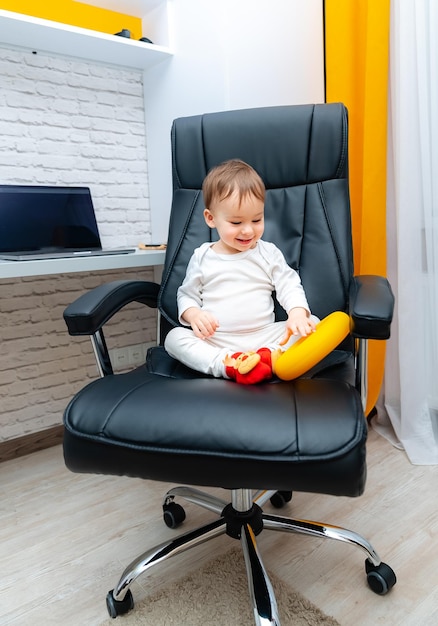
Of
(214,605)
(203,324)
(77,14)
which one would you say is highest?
(77,14)

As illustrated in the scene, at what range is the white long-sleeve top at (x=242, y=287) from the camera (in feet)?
3.78

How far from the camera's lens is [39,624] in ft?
3.40

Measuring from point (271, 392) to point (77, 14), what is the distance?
64.2 inches

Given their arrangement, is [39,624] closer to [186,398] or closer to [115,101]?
[186,398]

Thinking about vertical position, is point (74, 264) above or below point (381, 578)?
above

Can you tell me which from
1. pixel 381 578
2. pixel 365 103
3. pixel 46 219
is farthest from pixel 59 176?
pixel 381 578

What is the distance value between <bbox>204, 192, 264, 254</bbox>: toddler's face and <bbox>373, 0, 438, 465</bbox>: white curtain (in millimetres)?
642

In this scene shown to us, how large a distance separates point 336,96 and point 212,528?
1.44 metres

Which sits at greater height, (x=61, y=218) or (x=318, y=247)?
(x=61, y=218)

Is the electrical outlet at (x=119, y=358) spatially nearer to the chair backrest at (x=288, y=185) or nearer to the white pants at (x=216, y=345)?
the chair backrest at (x=288, y=185)

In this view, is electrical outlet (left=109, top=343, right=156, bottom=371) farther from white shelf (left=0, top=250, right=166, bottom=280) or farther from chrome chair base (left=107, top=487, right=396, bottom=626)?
chrome chair base (left=107, top=487, right=396, bottom=626)

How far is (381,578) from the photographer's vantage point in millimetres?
1055

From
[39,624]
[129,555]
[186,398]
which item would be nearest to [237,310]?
[186,398]

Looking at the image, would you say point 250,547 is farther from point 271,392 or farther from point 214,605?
point 271,392
